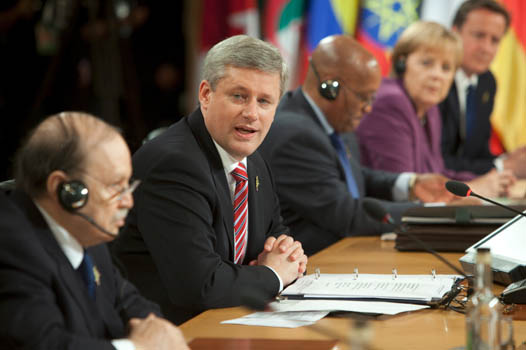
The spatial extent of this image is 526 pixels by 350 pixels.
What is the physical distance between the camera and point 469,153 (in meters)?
4.59

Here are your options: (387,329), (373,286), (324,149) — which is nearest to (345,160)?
(324,149)

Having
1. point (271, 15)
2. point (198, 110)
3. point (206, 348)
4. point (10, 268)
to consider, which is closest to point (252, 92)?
point (198, 110)

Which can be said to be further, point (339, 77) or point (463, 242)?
point (339, 77)

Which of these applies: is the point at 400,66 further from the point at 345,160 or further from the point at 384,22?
the point at 384,22

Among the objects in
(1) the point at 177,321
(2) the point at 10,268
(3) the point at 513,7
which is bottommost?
(1) the point at 177,321

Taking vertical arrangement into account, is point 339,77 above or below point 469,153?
above

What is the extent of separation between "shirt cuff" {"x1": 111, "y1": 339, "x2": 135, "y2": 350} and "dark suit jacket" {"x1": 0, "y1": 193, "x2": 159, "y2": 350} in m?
0.02

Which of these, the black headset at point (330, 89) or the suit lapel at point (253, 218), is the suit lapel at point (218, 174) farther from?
the black headset at point (330, 89)

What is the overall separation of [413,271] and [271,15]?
3973 millimetres

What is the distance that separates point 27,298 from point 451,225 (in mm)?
1570

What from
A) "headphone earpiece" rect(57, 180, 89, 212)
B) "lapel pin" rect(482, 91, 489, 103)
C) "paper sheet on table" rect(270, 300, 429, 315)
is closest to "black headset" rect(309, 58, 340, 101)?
"paper sheet on table" rect(270, 300, 429, 315)

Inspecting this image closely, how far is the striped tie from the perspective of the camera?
2.02 metres

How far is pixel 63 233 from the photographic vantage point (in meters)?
1.27

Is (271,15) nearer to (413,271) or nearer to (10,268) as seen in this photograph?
(413,271)
